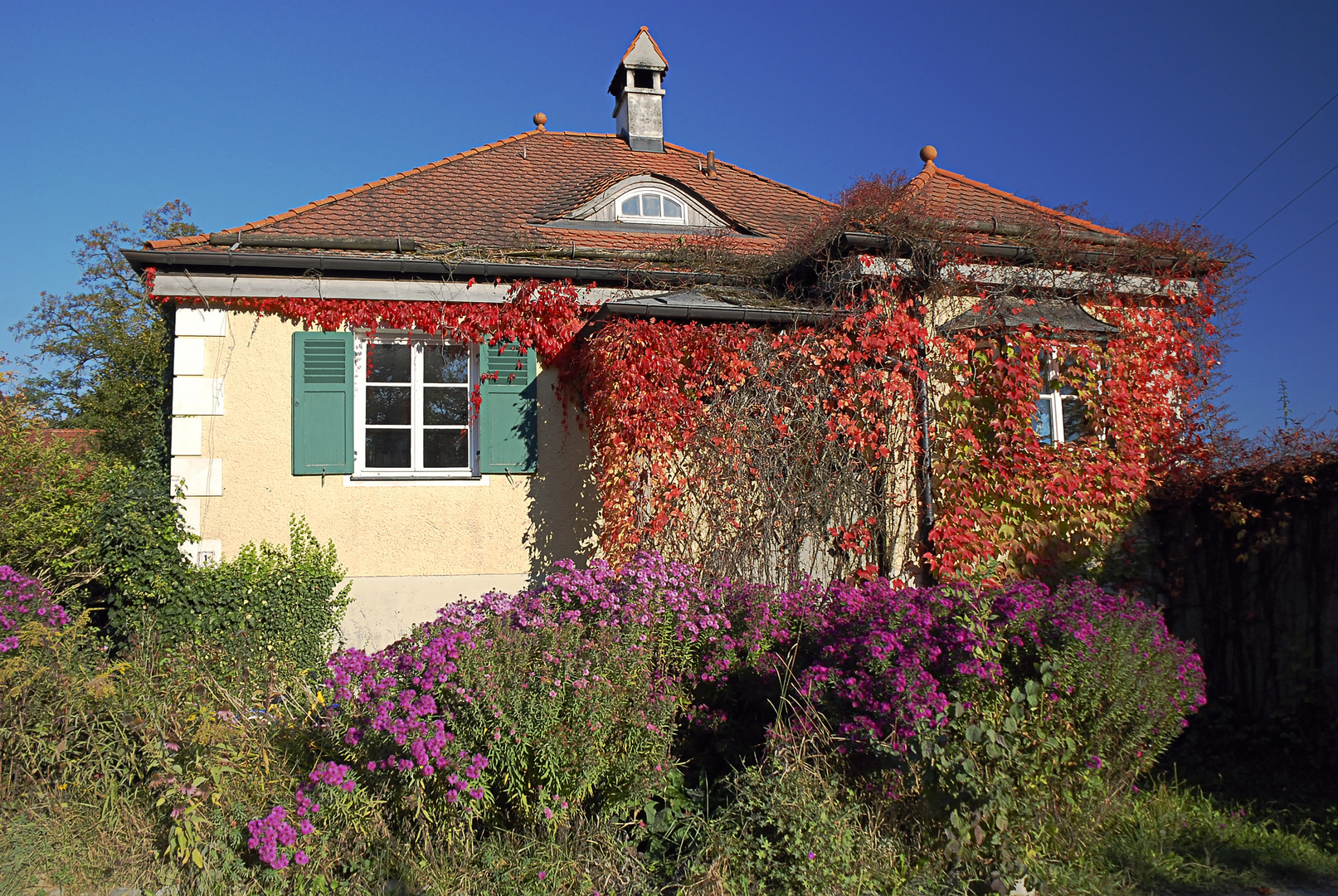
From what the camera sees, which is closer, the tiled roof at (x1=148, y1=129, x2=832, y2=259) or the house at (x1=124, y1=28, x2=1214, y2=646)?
the house at (x1=124, y1=28, x2=1214, y2=646)

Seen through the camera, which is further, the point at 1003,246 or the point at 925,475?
the point at 1003,246

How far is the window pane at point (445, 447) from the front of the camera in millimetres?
7582

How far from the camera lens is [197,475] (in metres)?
7.06

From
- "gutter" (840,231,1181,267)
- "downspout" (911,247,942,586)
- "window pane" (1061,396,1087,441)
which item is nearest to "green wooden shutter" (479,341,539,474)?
"gutter" (840,231,1181,267)

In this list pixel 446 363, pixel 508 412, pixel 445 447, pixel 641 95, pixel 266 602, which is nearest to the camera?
pixel 266 602

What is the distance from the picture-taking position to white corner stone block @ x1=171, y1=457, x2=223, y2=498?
277 inches

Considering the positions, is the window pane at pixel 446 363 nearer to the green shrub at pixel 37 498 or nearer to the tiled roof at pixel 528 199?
the tiled roof at pixel 528 199

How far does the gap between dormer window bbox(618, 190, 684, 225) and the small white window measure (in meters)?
4.30

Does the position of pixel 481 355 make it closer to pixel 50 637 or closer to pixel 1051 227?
pixel 50 637

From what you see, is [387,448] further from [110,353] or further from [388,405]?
[110,353]

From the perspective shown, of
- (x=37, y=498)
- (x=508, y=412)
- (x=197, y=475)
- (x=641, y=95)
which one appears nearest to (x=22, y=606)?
(x=197, y=475)

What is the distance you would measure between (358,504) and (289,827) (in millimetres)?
4131

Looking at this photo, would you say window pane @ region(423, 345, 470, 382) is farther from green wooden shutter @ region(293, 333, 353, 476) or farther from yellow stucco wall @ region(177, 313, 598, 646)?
yellow stucco wall @ region(177, 313, 598, 646)

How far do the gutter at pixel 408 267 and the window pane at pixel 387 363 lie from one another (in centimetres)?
70
